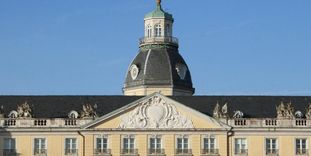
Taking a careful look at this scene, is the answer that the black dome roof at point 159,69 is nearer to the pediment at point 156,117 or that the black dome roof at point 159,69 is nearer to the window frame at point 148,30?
the window frame at point 148,30

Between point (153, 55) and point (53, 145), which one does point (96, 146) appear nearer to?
point (53, 145)

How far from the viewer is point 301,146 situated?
121562 millimetres

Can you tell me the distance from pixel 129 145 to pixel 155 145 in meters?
2.57

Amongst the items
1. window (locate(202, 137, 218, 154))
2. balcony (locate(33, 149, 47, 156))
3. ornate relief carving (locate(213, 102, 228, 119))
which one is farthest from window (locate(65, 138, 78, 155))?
ornate relief carving (locate(213, 102, 228, 119))

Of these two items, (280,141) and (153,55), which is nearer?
(280,141)

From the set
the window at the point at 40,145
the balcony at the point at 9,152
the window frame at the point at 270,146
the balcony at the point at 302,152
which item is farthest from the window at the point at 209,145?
the balcony at the point at 9,152

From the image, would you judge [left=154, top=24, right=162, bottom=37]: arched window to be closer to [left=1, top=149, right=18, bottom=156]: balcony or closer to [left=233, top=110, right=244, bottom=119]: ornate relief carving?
[left=233, top=110, right=244, bottom=119]: ornate relief carving

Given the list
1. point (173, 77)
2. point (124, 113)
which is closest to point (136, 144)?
point (124, 113)

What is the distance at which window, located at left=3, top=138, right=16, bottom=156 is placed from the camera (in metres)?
122

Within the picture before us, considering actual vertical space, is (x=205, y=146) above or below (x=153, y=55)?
below

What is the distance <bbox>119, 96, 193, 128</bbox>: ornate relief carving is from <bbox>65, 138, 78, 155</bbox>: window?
4.91m

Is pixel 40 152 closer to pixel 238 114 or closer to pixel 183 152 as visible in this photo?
pixel 183 152

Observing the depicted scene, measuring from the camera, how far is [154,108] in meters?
122

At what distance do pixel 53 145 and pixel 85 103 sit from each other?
21.1ft
